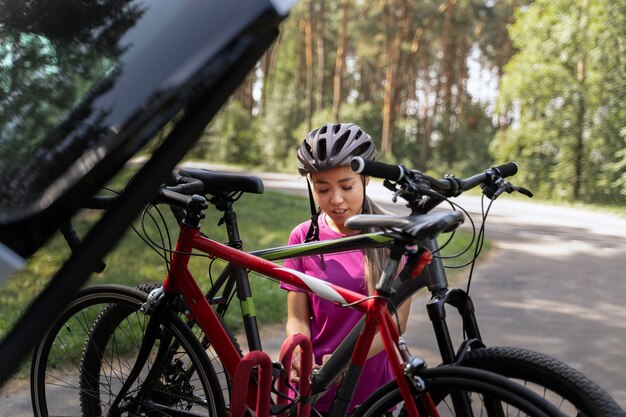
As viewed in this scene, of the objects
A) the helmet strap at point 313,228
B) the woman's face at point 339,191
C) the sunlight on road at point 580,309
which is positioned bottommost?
the sunlight on road at point 580,309

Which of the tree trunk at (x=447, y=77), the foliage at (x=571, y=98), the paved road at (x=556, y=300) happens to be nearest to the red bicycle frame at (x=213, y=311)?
the paved road at (x=556, y=300)

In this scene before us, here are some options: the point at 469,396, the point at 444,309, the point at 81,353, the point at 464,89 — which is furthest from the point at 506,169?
the point at 464,89

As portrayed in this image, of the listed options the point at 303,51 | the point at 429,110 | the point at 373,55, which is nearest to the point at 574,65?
the point at 373,55

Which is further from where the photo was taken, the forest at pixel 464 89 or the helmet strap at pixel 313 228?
the forest at pixel 464 89

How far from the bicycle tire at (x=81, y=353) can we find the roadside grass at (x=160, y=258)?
80 mm

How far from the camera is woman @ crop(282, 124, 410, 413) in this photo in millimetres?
2367

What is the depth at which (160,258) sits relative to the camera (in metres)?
3.21

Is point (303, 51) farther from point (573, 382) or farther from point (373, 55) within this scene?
point (573, 382)

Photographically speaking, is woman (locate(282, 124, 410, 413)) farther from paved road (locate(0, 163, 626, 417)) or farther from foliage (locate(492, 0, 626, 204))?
foliage (locate(492, 0, 626, 204))

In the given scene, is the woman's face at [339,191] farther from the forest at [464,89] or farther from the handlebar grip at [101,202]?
the forest at [464,89]

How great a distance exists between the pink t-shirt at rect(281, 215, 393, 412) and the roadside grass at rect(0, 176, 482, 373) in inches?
15.3

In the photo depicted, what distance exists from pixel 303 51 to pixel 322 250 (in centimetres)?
3804

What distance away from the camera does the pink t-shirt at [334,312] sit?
2.46 m

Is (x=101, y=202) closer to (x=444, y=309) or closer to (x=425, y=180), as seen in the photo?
(x=425, y=180)
